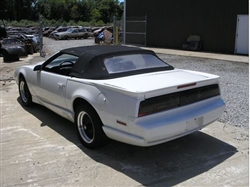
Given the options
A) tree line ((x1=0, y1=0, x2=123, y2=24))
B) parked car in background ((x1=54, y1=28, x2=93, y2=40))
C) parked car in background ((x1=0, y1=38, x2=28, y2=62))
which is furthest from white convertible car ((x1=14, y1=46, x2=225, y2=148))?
tree line ((x1=0, y1=0, x2=123, y2=24))

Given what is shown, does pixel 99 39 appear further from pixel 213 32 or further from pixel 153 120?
pixel 153 120

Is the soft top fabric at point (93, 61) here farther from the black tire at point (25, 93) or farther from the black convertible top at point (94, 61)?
the black tire at point (25, 93)

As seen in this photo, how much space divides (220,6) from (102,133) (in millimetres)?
17615

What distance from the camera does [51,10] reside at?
274 ft

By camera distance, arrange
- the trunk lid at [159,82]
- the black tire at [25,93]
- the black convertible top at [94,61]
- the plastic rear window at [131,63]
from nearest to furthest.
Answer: the trunk lid at [159,82] → the black convertible top at [94,61] → the plastic rear window at [131,63] → the black tire at [25,93]

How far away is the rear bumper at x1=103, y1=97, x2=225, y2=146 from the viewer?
3533mm

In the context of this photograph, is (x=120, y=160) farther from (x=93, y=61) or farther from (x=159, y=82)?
(x=93, y=61)

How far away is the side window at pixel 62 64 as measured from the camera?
16.5ft

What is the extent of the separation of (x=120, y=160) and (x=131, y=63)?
1480 millimetres

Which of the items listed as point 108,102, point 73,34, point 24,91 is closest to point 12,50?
point 24,91

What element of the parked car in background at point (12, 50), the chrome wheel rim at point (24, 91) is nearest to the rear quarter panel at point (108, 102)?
the chrome wheel rim at point (24, 91)

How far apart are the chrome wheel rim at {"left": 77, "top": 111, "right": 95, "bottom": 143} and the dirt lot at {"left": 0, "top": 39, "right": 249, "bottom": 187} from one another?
17cm

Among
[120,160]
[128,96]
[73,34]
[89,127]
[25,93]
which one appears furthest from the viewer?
[73,34]

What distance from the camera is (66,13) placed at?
276ft
